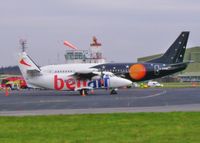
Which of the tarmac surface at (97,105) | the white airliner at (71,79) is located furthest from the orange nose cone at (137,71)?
the tarmac surface at (97,105)

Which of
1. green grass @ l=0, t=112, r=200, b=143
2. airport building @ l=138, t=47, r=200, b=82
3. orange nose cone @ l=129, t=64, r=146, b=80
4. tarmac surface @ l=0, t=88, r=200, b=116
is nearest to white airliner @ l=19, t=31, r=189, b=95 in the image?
orange nose cone @ l=129, t=64, r=146, b=80

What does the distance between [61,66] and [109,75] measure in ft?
32.1

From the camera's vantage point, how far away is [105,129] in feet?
58.2

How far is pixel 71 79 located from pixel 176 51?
1698 centimetres

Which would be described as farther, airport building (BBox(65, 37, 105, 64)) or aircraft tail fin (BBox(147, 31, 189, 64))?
airport building (BBox(65, 37, 105, 64))

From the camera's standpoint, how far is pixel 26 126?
1928 cm

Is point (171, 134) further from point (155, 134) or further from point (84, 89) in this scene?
point (84, 89)

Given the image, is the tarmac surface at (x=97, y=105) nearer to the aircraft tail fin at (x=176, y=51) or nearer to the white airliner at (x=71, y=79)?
the white airliner at (x=71, y=79)

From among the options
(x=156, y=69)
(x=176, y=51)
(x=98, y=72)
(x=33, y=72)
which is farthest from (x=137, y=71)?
(x=33, y=72)

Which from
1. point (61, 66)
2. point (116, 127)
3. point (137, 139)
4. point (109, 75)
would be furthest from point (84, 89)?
point (137, 139)

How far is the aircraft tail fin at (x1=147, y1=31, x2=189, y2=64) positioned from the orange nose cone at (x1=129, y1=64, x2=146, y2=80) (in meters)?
3.69

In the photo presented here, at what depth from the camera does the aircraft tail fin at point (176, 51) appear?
6756 cm

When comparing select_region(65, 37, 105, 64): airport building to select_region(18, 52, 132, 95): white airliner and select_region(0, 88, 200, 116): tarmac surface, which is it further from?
select_region(0, 88, 200, 116): tarmac surface

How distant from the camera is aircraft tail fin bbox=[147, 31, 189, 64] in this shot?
222 feet
